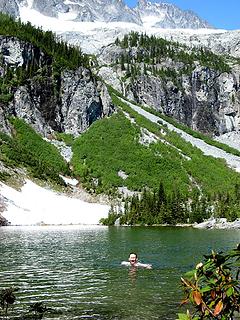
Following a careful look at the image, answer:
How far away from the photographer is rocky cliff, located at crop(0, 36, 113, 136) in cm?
15575

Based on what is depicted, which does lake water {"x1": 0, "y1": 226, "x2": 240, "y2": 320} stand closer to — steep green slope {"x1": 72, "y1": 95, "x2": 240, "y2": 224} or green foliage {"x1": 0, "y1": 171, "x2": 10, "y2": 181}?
steep green slope {"x1": 72, "y1": 95, "x2": 240, "y2": 224}

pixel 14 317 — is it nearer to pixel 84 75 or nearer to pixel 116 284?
pixel 116 284

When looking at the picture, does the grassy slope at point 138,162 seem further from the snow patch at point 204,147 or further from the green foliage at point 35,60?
the green foliage at point 35,60

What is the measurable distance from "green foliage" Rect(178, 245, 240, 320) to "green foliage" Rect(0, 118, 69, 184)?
386 feet

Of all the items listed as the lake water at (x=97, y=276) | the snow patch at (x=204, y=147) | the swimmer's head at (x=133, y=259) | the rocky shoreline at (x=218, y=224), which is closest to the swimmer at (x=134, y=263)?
the swimmer's head at (x=133, y=259)

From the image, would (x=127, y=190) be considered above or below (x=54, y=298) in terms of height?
above

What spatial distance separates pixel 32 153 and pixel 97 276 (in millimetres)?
107259

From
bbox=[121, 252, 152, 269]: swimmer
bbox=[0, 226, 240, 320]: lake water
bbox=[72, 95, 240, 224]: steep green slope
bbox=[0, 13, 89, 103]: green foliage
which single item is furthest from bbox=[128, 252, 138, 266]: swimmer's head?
bbox=[0, 13, 89, 103]: green foliage

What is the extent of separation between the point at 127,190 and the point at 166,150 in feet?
88.0

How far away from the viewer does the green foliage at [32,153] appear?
125938 millimetres

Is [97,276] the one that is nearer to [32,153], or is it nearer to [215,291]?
[215,291]

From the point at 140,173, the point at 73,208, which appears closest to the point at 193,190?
the point at 140,173

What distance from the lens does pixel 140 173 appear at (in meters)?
141

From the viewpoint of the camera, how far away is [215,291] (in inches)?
273
